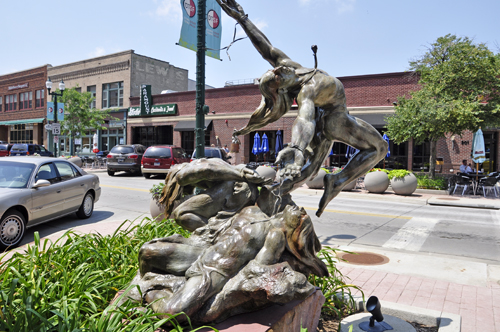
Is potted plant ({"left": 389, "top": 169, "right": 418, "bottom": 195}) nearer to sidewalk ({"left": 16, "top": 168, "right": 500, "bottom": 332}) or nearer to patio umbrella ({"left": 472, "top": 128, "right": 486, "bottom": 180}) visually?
patio umbrella ({"left": 472, "top": 128, "right": 486, "bottom": 180})

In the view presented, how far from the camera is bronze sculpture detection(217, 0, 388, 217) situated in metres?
3.86

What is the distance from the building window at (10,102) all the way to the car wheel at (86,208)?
49.8 meters

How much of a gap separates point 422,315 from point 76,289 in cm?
344

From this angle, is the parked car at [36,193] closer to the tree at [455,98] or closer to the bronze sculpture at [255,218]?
the bronze sculpture at [255,218]

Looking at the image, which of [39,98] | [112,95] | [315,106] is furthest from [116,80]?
[315,106]

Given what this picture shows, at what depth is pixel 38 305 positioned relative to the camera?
309cm

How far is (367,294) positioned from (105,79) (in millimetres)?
40755

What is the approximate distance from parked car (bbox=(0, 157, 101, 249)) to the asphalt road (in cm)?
43

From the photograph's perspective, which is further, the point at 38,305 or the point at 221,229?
the point at 221,229

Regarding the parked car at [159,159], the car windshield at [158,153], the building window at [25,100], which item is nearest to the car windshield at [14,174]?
the parked car at [159,159]

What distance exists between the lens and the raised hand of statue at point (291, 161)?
131 inches

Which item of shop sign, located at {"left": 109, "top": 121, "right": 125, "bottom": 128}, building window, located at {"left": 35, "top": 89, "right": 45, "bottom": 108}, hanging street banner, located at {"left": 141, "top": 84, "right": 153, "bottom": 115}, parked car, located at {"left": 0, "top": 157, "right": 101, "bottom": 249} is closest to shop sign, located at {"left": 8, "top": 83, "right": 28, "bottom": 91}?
building window, located at {"left": 35, "top": 89, "right": 45, "bottom": 108}

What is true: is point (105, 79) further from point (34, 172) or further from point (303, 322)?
point (303, 322)

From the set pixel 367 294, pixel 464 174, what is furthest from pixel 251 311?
pixel 464 174
